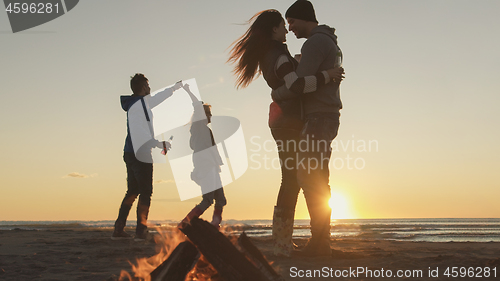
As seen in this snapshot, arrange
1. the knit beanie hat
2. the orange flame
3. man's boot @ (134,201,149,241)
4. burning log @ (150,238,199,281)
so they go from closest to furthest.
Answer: burning log @ (150,238,199,281) < the orange flame < the knit beanie hat < man's boot @ (134,201,149,241)

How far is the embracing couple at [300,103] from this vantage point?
372 cm

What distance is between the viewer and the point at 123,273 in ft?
10.2

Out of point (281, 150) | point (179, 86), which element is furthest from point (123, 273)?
point (179, 86)

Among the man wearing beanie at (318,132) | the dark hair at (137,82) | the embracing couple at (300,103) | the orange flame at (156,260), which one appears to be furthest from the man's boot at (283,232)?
the dark hair at (137,82)

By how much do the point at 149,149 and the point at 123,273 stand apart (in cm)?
351

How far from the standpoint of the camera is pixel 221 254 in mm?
2410

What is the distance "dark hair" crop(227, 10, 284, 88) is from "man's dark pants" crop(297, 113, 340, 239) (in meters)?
0.90

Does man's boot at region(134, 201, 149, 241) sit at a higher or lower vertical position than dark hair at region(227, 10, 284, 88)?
lower

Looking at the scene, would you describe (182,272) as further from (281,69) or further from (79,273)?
(281,69)

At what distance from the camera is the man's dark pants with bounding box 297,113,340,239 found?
3.71 metres

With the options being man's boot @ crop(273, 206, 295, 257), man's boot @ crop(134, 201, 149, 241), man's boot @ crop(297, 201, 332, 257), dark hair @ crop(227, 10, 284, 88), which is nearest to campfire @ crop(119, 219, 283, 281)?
man's boot @ crop(273, 206, 295, 257)

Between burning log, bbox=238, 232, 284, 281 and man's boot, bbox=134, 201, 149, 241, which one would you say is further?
man's boot, bbox=134, 201, 149, 241

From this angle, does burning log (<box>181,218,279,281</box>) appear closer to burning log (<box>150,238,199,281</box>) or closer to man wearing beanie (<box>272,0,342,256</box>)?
burning log (<box>150,238,199,281</box>)

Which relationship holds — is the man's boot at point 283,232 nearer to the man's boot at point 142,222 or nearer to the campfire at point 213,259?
the campfire at point 213,259
